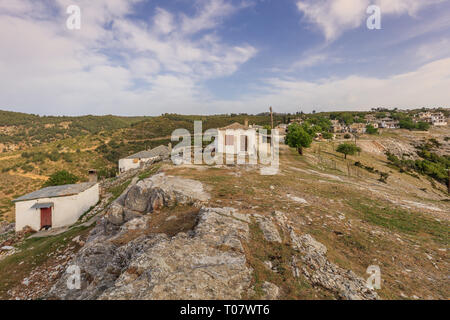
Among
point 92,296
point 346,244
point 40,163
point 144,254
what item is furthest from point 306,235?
point 40,163

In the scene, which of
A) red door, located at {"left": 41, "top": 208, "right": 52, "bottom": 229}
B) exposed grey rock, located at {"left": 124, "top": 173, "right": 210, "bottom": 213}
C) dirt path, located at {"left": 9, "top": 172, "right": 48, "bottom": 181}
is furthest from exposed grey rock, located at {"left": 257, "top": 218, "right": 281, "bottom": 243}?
dirt path, located at {"left": 9, "top": 172, "right": 48, "bottom": 181}

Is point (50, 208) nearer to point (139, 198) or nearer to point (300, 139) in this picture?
point (139, 198)

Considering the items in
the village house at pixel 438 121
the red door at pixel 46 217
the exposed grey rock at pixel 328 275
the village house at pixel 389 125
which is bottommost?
the red door at pixel 46 217

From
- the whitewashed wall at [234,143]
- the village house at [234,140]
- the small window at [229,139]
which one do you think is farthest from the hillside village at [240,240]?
the small window at [229,139]

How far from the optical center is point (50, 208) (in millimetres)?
16578

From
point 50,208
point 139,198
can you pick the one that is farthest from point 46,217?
point 139,198

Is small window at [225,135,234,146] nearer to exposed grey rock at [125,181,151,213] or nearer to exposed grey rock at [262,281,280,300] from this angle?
exposed grey rock at [125,181,151,213]

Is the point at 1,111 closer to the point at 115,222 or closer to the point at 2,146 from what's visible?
the point at 2,146

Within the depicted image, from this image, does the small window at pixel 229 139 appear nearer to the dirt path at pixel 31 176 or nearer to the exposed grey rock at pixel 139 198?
the exposed grey rock at pixel 139 198

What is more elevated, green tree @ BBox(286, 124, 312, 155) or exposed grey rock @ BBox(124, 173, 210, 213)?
green tree @ BBox(286, 124, 312, 155)

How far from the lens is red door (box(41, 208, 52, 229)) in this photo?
1641 cm

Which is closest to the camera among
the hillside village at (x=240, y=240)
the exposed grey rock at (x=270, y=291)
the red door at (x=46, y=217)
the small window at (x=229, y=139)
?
the exposed grey rock at (x=270, y=291)

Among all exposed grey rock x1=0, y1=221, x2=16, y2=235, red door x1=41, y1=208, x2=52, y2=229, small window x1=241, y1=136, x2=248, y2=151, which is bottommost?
exposed grey rock x1=0, y1=221, x2=16, y2=235

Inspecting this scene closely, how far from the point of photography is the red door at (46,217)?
1641 centimetres
